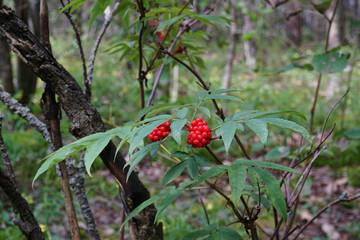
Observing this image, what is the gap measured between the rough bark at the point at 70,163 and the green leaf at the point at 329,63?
4.34ft

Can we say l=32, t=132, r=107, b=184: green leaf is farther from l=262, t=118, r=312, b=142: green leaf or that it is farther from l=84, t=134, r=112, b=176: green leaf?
l=262, t=118, r=312, b=142: green leaf

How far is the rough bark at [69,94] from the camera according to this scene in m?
0.92

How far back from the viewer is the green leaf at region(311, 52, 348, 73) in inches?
62.9

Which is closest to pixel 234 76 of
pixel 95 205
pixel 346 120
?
pixel 346 120

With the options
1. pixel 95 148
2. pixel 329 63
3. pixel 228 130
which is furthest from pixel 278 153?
pixel 95 148

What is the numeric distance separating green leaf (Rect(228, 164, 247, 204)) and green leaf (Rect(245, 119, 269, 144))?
0.11m

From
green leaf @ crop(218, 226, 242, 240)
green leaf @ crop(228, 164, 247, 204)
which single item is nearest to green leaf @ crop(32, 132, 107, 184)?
green leaf @ crop(228, 164, 247, 204)

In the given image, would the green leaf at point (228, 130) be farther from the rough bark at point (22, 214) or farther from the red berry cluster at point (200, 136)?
the rough bark at point (22, 214)

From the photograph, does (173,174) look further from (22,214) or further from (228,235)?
(22,214)

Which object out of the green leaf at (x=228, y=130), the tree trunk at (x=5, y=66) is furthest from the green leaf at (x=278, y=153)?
the tree trunk at (x=5, y=66)

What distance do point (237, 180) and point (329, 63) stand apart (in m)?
1.25

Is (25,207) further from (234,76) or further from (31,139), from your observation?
(234,76)

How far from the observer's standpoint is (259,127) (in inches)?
26.6

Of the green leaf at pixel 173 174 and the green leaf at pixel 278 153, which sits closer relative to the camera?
the green leaf at pixel 173 174
